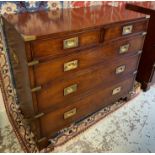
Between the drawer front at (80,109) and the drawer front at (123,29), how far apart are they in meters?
0.47

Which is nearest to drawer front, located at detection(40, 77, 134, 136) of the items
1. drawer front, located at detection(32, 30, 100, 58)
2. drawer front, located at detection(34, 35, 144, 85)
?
drawer front, located at detection(34, 35, 144, 85)

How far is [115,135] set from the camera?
1.51m

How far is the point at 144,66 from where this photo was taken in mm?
1940

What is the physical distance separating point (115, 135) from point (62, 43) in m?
0.95

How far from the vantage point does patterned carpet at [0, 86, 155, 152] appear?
1.40 m

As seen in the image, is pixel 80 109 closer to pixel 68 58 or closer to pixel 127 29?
pixel 68 58

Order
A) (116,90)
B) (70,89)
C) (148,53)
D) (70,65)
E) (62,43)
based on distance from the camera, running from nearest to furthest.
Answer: (62,43) < (70,65) < (70,89) < (116,90) < (148,53)

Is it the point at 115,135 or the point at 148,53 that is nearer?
the point at 115,135

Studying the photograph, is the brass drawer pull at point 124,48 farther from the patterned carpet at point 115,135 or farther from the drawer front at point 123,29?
the patterned carpet at point 115,135

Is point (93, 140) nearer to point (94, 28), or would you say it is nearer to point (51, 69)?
point (51, 69)


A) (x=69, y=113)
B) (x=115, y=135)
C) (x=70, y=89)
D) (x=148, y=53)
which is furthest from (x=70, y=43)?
(x=148, y=53)

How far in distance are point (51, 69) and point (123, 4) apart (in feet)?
3.92

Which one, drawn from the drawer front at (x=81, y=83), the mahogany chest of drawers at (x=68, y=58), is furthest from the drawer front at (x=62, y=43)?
the drawer front at (x=81, y=83)

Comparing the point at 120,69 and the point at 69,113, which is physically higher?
the point at 120,69
